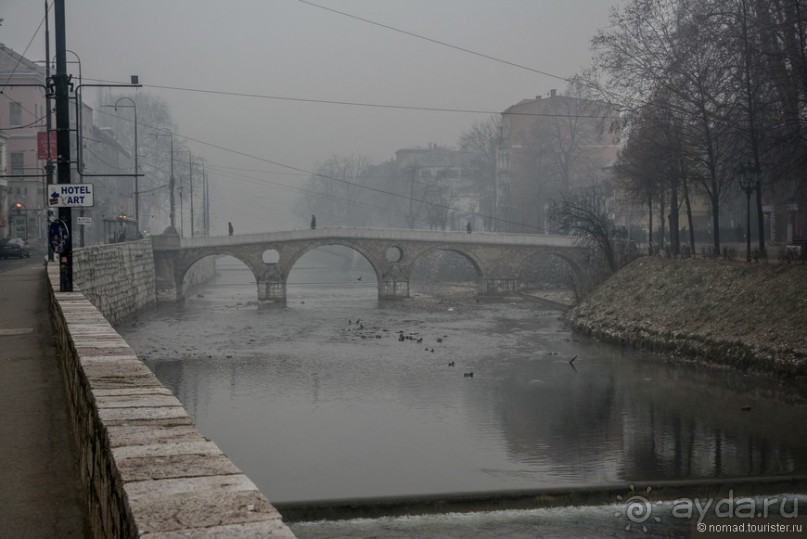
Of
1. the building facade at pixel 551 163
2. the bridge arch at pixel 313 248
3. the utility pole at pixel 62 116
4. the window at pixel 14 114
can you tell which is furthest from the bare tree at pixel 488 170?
the utility pole at pixel 62 116

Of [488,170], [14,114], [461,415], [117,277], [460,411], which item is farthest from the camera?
[488,170]

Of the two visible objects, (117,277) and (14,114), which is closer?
(117,277)

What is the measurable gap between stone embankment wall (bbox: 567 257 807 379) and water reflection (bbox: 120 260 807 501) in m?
0.98

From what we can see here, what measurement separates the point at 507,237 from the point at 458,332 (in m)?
21.6

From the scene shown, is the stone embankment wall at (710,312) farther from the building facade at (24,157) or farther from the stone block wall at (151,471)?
the building facade at (24,157)

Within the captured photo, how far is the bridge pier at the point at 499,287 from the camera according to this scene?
5856 centimetres

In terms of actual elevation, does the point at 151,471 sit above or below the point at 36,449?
above

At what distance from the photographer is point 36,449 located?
7387 mm

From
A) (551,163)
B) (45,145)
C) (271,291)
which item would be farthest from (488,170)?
(45,145)

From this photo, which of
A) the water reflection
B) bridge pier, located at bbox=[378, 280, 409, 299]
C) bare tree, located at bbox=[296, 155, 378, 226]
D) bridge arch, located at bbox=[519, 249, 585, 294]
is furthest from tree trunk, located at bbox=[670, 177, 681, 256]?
bare tree, located at bbox=[296, 155, 378, 226]

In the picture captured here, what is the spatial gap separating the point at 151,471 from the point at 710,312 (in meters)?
27.6

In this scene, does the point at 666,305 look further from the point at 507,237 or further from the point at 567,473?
the point at 507,237

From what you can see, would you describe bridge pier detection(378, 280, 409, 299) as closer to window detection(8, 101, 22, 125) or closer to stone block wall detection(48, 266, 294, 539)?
window detection(8, 101, 22, 125)

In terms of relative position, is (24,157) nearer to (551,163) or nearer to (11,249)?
(11,249)
